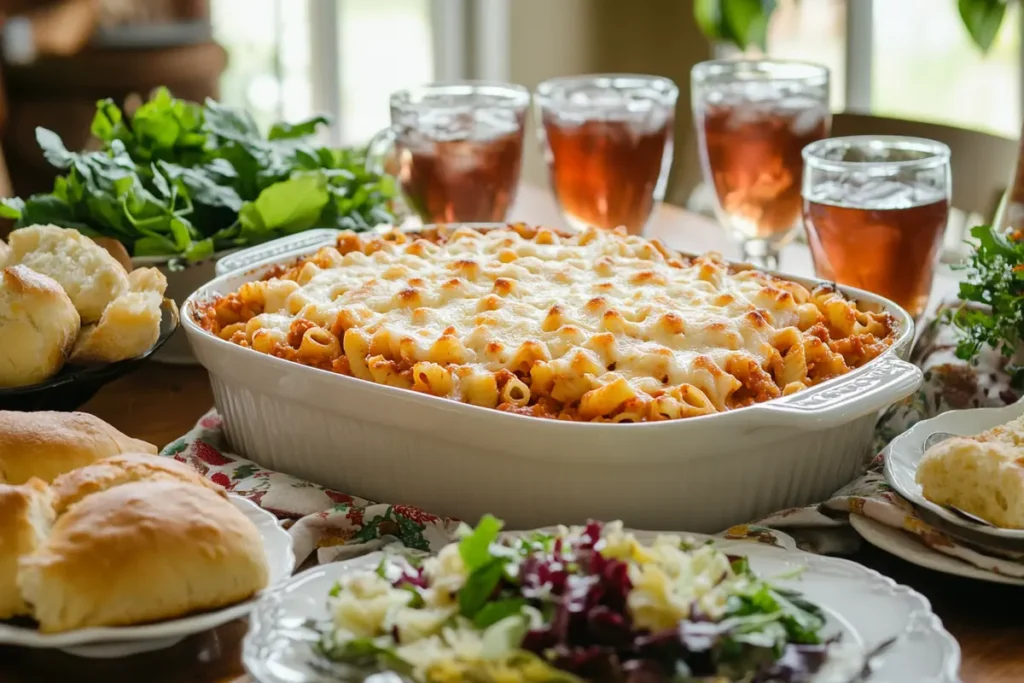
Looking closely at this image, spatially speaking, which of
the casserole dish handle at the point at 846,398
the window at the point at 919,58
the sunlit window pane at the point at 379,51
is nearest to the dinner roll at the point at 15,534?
the casserole dish handle at the point at 846,398

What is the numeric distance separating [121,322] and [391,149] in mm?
A: 898

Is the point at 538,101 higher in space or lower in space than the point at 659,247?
higher

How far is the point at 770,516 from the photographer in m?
1.18

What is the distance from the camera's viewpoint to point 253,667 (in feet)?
2.83

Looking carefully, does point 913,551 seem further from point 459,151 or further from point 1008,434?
point 459,151

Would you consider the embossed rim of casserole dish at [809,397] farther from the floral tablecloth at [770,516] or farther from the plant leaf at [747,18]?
the plant leaf at [747,18]

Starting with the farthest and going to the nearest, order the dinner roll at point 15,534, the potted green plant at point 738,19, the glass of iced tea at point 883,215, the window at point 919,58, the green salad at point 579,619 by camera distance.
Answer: the window at point 919,58 < the potted green plant at point 738,19 < the glass of iced tea at point 883,215 < the dinner roll at point 15,534 < the green salad at point 579,619

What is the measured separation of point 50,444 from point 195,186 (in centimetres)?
68

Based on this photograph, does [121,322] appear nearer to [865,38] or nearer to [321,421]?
[321,421]

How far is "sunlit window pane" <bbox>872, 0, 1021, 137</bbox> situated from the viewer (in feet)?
13.3

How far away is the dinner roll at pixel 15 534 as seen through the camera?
95 cm

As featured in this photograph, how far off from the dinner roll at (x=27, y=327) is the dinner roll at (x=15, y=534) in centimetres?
32

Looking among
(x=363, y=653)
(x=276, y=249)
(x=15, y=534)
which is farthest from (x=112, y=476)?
(x=276, y=249)

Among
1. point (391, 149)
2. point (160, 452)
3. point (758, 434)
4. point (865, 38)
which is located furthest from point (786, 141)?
point (865, 38)
